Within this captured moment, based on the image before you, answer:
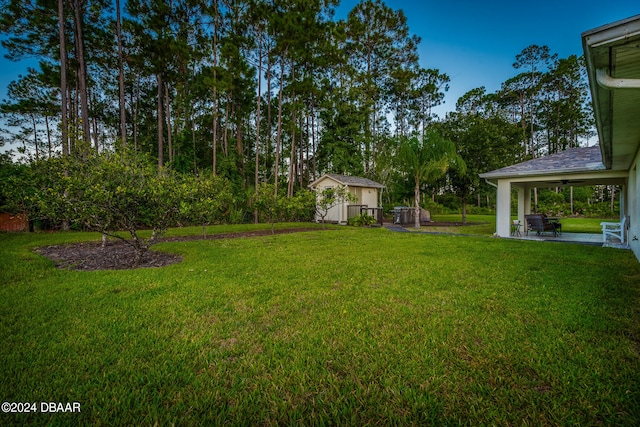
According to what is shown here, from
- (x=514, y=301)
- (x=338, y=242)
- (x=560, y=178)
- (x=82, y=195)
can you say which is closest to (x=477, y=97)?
(x=560, y=178)

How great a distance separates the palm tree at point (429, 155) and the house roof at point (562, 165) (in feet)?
11.3

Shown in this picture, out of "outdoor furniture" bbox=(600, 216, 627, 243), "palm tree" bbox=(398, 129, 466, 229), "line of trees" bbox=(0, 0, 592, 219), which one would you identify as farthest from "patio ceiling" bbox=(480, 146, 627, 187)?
"line of trees" bbox=(0, 0, 592, 219)

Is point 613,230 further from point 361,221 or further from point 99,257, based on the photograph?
point 99,257

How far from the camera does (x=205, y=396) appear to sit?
6.30ft

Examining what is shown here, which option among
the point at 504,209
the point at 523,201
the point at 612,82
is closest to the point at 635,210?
the point at 504,209

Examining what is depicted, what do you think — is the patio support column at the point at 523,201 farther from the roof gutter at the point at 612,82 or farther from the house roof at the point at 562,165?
the roof gutter at the point at 612,82

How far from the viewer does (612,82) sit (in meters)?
2.76

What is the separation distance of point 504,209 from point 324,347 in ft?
36.4

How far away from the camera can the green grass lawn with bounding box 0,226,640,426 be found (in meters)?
1.81

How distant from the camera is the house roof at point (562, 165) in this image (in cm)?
925

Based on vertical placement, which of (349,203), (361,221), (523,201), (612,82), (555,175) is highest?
(612,82)

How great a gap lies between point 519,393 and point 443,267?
3.99 metres

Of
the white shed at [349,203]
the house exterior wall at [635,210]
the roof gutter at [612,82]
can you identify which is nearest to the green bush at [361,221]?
the white shed at [349,203]

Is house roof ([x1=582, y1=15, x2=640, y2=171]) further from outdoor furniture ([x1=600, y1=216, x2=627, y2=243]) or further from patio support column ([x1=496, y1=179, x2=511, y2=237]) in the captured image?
patio support column ([x1=496, y1=179, x2=511, y2=237])
